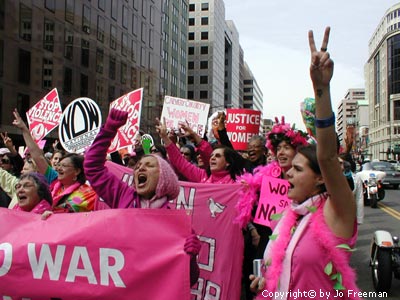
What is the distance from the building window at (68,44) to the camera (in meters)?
27.4

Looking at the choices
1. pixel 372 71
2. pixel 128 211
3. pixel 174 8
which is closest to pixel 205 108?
pixel 128 211

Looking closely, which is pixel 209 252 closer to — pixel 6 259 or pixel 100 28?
pixel 6 259

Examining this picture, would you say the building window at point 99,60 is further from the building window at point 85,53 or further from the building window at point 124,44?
the building window at point 124,44

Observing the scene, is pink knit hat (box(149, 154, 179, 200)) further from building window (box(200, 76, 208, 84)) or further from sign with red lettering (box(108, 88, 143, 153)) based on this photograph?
building window (box(200, 76, 208, 84))

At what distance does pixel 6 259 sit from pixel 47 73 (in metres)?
24.5

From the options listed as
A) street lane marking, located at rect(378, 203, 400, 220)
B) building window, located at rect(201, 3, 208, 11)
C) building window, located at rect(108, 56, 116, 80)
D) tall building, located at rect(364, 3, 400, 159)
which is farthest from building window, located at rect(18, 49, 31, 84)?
tall building, located at rect(364, 3, 400, 159)

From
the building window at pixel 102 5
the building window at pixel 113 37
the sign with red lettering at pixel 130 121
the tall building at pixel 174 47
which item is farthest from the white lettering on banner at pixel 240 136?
the tall building at pixel 174 47

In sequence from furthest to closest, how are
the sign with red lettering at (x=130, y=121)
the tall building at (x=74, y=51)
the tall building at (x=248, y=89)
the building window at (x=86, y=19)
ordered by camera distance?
the tall building at (x=248, y=89) < the building window at (x=86, y=19) < the tall building at (x=74, y=51) < the sign with red lettering at (x=130, y=121)

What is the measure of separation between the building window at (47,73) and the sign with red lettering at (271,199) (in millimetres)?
23610

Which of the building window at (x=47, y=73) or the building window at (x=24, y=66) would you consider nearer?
the building window at (x=24, y=66)

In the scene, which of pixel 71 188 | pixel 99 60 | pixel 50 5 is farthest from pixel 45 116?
pixel 99 60

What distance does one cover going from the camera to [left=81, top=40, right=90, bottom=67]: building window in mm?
29266

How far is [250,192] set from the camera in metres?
4.25

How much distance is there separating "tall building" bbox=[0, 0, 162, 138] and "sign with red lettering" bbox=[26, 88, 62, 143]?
15909mm
